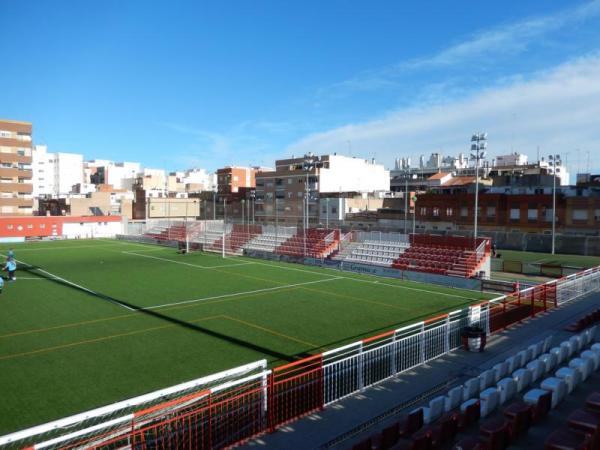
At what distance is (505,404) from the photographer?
979cm

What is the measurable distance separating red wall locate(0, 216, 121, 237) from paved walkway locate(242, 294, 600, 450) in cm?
6133

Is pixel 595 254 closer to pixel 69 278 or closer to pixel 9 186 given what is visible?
pixel 69 278

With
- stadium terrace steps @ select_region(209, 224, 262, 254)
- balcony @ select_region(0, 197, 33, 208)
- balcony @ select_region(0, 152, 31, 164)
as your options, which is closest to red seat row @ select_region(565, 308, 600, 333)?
stadium terrace steps @ select_region(209, 224, 262, 254)

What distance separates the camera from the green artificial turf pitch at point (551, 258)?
3672 cm

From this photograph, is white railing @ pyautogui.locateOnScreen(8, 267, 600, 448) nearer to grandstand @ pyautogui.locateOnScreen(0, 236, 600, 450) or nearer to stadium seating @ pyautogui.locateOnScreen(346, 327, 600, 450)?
grandstand @ pyautogui.locateOnScreen(0, 236, 600, 450)

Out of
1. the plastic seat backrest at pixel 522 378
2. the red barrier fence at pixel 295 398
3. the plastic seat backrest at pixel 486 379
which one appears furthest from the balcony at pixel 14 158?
the plastic seat backrest at pixel 522 378

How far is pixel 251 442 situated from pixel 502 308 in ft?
40.7

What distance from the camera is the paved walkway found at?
8.63m

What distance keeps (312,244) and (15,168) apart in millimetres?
57725

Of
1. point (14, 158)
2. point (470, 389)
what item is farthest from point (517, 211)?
point (14, 158)

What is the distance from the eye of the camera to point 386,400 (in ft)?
34.0

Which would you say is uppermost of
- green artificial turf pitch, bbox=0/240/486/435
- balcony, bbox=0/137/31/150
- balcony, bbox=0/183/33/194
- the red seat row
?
balcony, bbox=0/137/31/150

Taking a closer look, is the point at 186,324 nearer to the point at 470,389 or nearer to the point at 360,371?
the point at 360,371

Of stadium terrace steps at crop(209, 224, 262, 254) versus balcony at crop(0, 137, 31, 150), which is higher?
balcony at crop(0, 137, 31, 150)
